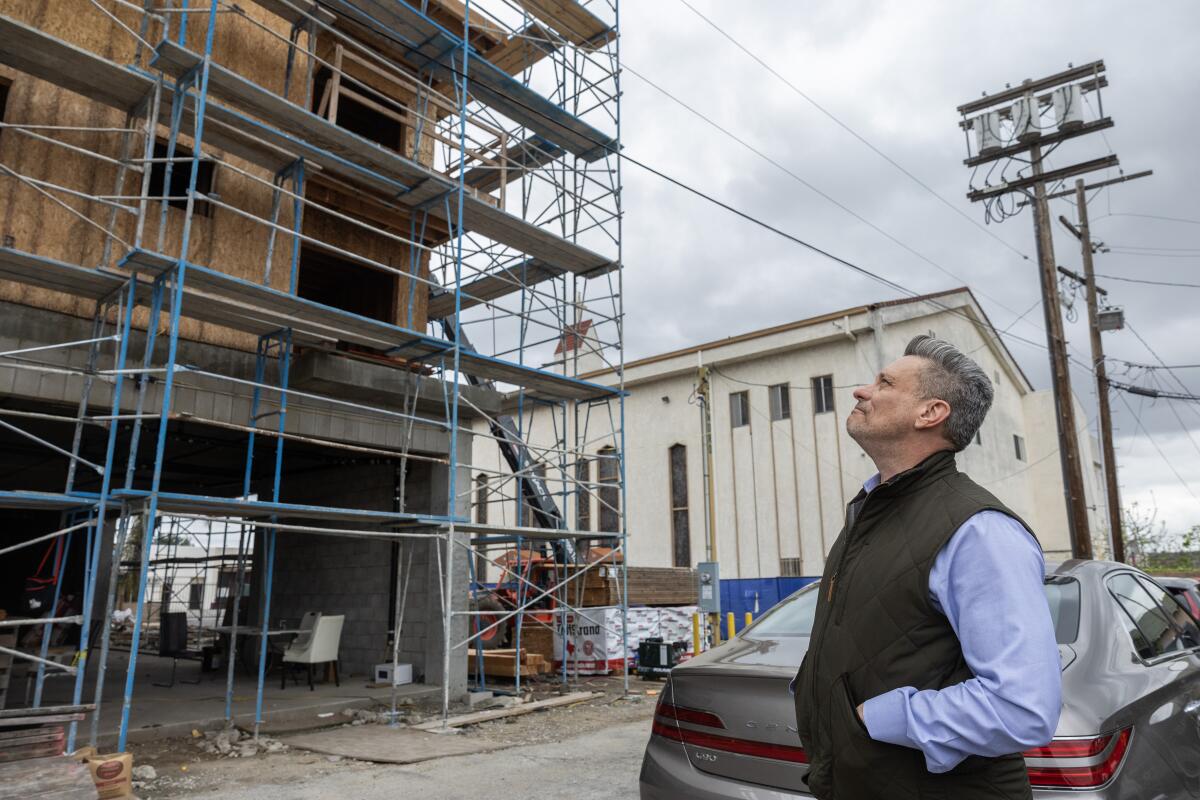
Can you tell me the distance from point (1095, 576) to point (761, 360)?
20203 mm

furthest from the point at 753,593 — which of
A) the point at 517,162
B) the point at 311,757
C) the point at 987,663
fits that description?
the point at 987,663

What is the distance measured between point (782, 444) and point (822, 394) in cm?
176

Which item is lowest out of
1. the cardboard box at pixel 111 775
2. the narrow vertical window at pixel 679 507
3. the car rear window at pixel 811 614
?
the cardboard box at pixel 111 775

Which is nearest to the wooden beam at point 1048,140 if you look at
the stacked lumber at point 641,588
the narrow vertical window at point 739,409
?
the narrow vertical window at point 739,409

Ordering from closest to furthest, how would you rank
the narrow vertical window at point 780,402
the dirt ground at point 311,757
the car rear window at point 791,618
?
the car rear window at point 791,618 → the dirt ground at point 311,757 → the narrow vertical window at point 780,402

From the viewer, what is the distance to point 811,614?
4.29 meters

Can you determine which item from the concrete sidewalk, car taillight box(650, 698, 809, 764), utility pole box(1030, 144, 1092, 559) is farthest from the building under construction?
utility pole box(1030, 144, 1092, 559)

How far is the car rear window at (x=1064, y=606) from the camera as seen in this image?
3.38m

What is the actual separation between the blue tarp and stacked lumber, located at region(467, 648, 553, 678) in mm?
6950

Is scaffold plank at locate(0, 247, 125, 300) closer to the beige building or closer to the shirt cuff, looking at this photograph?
the shirt cuff

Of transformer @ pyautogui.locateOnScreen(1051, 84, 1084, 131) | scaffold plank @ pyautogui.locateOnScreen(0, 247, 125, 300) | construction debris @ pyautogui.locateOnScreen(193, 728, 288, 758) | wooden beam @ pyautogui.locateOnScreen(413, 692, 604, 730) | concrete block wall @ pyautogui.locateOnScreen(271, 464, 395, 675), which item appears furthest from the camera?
transformer @ pyautogui.locateOnScreen(1051, 84, 1084, 131)

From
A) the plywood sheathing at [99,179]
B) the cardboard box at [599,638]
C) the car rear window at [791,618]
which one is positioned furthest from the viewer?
the cardboard box at [599,638]

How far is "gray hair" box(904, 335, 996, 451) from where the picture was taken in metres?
1.98

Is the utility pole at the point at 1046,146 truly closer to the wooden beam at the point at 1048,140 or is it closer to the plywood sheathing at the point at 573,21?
the wooden beam at the point at 1048,140
